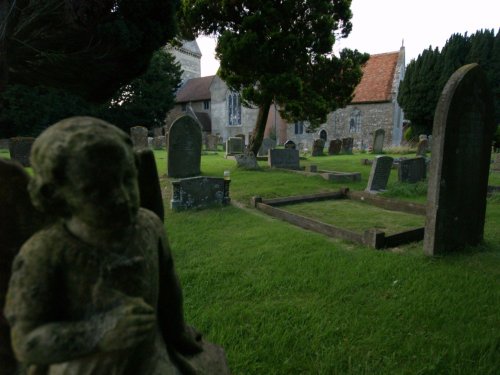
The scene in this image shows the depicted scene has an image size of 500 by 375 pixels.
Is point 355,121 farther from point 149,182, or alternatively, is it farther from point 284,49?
point 149,182

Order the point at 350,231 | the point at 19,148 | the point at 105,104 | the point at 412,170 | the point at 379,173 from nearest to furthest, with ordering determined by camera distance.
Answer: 1. the point at 350,231
2. the point at 379,173
3. the point at 412,170
4. the point at 19,148
5. the point at 105,104

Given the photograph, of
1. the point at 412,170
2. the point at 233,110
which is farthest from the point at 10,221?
the point at 233,110

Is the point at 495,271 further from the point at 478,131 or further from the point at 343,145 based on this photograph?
the point at 343,145

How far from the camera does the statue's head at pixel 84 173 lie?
101cm

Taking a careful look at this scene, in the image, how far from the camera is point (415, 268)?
13.9ft

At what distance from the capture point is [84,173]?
1.01 meters

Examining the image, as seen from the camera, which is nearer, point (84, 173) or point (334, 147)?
point (84, 173)

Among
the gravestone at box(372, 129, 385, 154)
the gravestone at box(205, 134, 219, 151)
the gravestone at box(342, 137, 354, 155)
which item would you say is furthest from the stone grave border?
the gravestone at box(205, 134, 219, 151)

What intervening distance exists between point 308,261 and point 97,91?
39.8ft

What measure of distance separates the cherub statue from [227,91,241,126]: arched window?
41.1 metres

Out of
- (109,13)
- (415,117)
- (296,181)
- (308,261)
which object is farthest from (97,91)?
(415,117)

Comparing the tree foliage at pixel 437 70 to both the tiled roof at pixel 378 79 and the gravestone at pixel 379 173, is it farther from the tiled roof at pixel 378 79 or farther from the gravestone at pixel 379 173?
the gravestone at pixel 379 173

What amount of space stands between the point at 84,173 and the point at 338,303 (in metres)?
3.04

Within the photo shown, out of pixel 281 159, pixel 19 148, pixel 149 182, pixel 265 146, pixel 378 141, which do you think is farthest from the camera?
pixel 378 141
